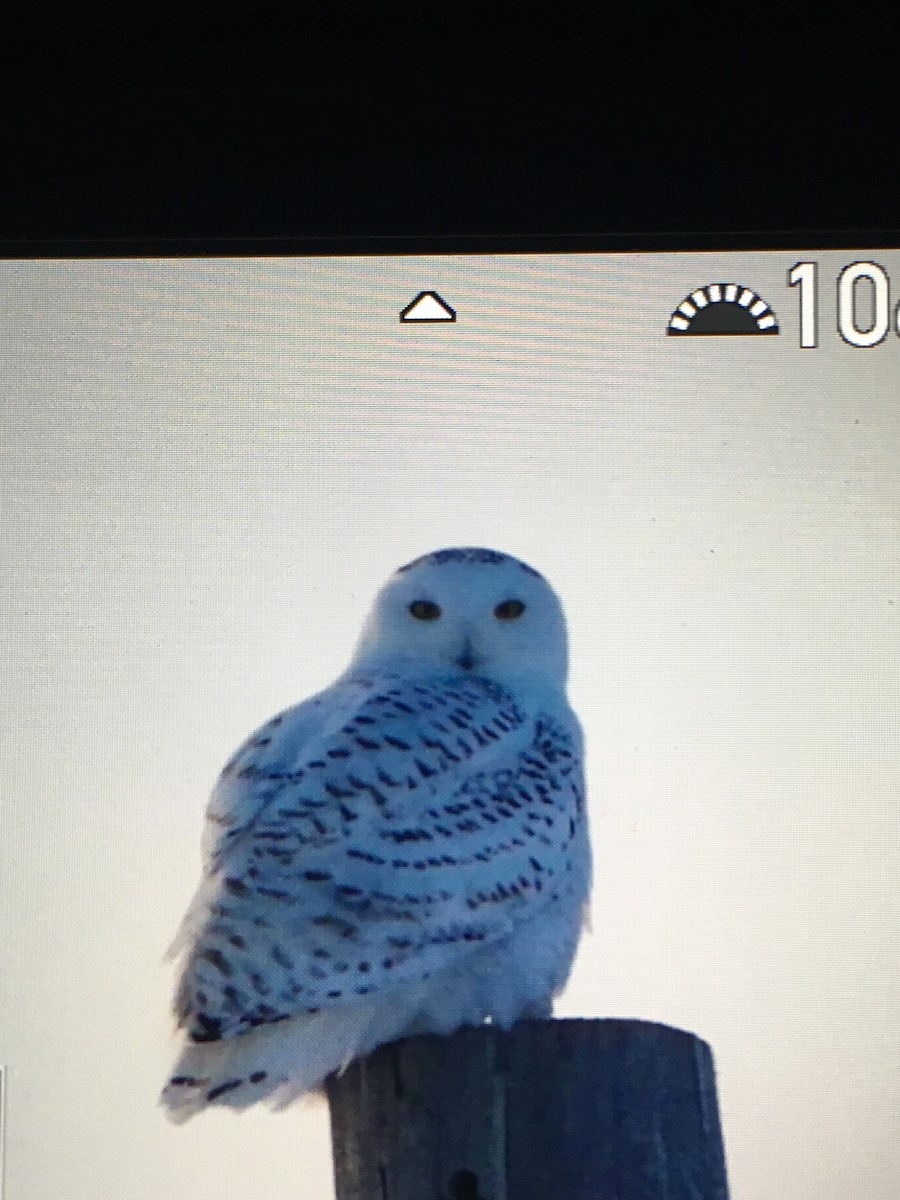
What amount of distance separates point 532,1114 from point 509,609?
356 mm

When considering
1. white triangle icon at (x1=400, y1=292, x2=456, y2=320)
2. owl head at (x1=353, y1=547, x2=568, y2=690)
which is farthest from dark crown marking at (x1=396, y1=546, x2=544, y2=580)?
white triangle icon at (x1=400, y1=292, x2=456, y2=320)

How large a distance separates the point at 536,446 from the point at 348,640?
201mm

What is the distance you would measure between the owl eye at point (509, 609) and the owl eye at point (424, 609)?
46 millimetres

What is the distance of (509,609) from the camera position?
96 cm

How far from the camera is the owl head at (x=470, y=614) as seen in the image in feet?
3.10

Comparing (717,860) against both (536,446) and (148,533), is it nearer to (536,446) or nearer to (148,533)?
(536,446)

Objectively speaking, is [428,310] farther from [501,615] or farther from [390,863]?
[390,863]

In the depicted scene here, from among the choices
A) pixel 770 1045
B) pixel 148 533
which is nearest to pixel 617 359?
pixel 148 533

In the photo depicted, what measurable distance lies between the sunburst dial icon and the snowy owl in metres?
0.22

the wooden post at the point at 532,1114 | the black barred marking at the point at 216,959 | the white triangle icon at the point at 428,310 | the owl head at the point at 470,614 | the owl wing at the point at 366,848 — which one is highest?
the white triangle icon at the point at 428,310

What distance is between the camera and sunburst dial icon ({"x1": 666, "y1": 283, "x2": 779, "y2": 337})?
957 mm

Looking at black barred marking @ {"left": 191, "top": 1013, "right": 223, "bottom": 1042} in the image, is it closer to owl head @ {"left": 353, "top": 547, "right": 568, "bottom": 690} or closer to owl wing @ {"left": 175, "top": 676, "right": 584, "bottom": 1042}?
owl wing @ {"left": 175, "top": 676, "right": 584, "bottom": 1042}

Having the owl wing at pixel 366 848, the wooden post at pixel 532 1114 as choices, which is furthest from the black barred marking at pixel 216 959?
the wooden post at pixel 532 1114

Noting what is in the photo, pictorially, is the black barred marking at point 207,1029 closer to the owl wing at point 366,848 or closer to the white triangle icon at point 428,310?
the owl wing at point 366,848
